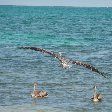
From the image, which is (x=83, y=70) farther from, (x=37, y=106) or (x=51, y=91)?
(x=37, y=106)

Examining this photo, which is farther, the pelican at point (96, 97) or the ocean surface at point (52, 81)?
the pelican at point (96, 97)

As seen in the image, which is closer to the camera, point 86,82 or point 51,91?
point 51,91

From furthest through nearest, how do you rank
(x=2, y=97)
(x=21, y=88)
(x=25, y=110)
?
(x=21, y=88) → (x=2, y=97) → (x=25, y=110)

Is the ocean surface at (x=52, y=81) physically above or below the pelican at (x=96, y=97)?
below

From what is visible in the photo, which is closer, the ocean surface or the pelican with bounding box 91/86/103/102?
the ocean surface

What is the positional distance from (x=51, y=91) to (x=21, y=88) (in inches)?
101

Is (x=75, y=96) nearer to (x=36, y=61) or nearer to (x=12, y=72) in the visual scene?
(x=12, y=72)

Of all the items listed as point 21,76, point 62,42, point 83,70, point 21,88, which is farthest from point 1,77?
point 62,42

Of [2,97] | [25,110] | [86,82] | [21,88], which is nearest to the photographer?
[25,110]

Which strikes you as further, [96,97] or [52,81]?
[52,81]

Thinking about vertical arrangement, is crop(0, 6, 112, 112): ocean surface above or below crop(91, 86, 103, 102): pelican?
below

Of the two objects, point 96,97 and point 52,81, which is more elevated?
point 96,97

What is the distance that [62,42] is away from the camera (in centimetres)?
8038

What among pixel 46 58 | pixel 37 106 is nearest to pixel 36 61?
pixel 46 58
